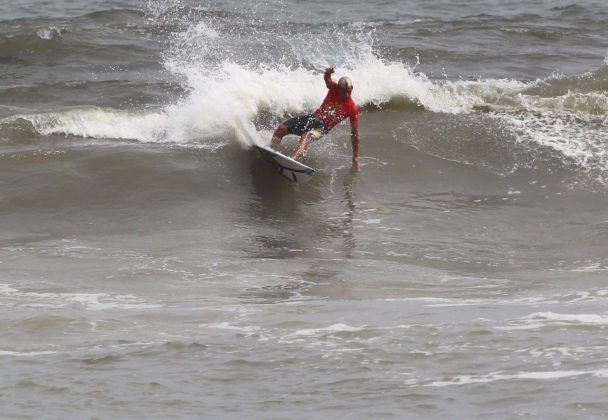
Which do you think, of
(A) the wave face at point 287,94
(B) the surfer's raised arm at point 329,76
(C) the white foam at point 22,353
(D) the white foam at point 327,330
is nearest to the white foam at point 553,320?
(D) the white foam at point 327,330

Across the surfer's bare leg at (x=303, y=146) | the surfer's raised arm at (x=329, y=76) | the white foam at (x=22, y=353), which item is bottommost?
the white foam at (x=22, y=353)

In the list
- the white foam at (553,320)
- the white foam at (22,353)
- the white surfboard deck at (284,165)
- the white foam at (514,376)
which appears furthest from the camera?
the white surfboard deck at (284,165)

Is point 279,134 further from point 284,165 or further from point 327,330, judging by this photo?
point 327,330

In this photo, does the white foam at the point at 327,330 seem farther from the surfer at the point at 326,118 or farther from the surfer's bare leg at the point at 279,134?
the surfer's bare leg at the point at 279,134

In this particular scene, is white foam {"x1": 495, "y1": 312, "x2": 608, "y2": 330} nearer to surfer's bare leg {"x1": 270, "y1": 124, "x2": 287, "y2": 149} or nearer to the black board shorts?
the black board shorts

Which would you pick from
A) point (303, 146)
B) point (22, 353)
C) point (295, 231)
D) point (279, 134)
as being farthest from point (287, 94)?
point (22, 353)

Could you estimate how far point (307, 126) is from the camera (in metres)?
12.3

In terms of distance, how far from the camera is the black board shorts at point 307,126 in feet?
40.2

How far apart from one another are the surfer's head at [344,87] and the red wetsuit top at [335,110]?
0.05 meters

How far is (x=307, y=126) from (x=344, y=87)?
0.67 meters

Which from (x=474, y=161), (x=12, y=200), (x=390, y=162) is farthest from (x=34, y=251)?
(x=474, y=161)

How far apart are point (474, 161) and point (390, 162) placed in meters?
1.16

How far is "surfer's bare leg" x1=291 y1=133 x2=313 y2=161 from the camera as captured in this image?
39.3 ft

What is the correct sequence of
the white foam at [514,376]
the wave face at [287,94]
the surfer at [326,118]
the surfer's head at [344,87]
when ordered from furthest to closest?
the wave face at [287,94] < the surfer at [326,118] < the surfer's head at [344,87] < the white foam at [514,376]
